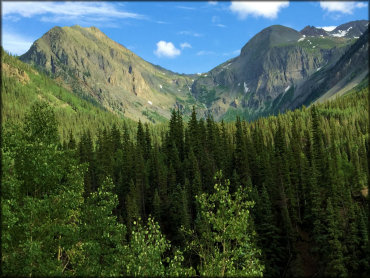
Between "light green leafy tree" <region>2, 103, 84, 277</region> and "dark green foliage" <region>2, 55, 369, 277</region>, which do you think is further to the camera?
"dark green foliage" <region>2, 55, 369, 277</region>

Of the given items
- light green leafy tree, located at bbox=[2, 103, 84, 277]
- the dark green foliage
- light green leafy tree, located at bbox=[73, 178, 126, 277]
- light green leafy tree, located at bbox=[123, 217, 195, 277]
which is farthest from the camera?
light green leafy tree, located at bbox=[73, 178, 126, 277]

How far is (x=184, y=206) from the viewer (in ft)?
237

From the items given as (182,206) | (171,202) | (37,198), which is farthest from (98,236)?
(171,202)

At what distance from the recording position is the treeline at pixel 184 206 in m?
16.1

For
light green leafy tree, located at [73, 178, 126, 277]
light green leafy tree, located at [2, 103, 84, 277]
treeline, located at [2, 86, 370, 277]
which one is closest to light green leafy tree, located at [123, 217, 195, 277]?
treeline, located at [2, 86, 370, 277]

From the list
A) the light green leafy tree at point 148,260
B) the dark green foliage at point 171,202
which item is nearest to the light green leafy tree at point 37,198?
the dark green foliage at point 171,202

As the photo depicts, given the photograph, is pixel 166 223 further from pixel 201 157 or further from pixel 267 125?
pixel 267 125

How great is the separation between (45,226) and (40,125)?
22.2 ft

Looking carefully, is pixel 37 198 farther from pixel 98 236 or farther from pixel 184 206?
pixel 184 206

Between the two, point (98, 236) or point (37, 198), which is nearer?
point (37, 198)

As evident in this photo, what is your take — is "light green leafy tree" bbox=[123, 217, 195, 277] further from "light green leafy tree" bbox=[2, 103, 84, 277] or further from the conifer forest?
"light green leafy tree" bbox=[2, 103, 84, 277]

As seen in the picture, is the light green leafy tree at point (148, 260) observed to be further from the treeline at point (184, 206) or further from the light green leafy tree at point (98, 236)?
the light green leafy tree at point (98, 236)

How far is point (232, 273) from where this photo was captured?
15.1 m

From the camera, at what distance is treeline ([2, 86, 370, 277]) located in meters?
16.1
